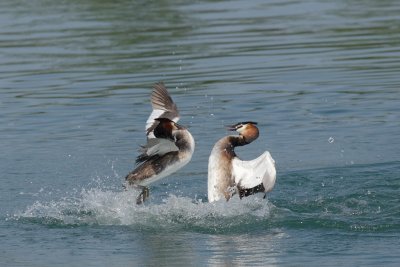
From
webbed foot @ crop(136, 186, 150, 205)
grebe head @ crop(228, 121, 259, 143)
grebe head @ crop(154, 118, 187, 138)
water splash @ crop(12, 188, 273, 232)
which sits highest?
grebe head @ crop(154, 118, 187, 138)

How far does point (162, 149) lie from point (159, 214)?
2.07 ft

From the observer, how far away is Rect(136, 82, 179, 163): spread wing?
10802 mm

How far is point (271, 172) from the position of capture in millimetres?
10703

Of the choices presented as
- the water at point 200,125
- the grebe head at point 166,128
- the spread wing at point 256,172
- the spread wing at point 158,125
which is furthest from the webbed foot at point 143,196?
the spread wing at point 256,172

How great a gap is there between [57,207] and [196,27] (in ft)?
37.0

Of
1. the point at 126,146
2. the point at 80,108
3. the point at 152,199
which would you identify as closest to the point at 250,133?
the point at 152,199

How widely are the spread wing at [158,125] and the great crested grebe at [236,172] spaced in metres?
0.51

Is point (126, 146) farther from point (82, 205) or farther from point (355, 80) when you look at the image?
point (355, 80)

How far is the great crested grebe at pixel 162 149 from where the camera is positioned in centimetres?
1061

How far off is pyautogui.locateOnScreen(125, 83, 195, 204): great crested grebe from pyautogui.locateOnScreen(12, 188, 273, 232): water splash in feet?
0.64

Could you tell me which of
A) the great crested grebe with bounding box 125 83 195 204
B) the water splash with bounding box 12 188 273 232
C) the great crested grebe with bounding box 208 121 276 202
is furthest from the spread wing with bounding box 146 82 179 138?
the water splash with bounding box 12 188 273 232

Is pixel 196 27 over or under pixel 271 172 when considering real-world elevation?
over

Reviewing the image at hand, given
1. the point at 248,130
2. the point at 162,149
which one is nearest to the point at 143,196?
the point at 162,149

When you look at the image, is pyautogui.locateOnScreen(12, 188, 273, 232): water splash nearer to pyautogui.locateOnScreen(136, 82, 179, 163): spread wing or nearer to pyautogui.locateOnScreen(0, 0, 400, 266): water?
pyautogui.locateOnScreen(0, 0, 400, 266): water
